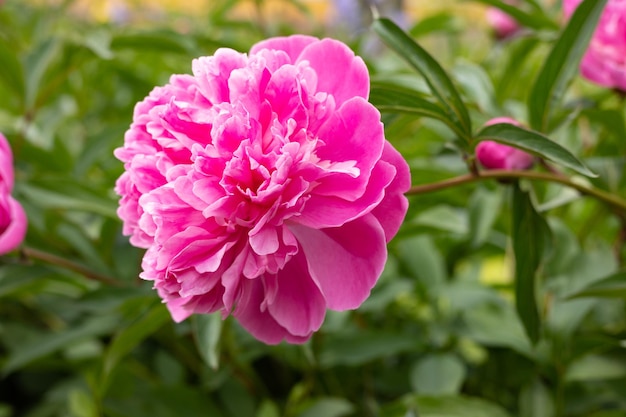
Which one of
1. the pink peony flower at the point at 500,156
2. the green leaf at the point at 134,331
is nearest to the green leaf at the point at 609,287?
the pink peony flower at the point at 500,156

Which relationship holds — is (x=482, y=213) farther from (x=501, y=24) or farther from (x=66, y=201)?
(x=501, y=24)

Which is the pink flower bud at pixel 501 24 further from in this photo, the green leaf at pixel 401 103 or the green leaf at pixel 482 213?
the green leaf at pixel 401 103

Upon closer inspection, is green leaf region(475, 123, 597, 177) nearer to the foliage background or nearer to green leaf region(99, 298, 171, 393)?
the foliage background

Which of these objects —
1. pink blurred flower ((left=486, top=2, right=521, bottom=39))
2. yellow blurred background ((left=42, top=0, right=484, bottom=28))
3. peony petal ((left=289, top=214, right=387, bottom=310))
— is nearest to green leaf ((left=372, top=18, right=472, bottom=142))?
peony petal ((left=289, top=214, right=387, bottom=310))

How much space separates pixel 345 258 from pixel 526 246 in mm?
160

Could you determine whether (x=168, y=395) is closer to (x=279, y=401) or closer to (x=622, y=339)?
(x=279, y=401)

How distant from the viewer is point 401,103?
0.44 m

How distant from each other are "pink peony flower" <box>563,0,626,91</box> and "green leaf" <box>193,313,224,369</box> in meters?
0.36

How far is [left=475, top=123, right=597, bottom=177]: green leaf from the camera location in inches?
15.8

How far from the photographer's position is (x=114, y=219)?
2.22 ft

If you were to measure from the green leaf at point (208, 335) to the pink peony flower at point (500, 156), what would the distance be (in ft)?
0.73

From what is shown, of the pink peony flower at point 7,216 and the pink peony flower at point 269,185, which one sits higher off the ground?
the pink peony flower at point 269,185

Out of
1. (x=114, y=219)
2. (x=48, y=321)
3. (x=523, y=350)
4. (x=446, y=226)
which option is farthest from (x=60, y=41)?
(x=523, y=350)

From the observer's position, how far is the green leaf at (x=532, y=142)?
15.8 inches
